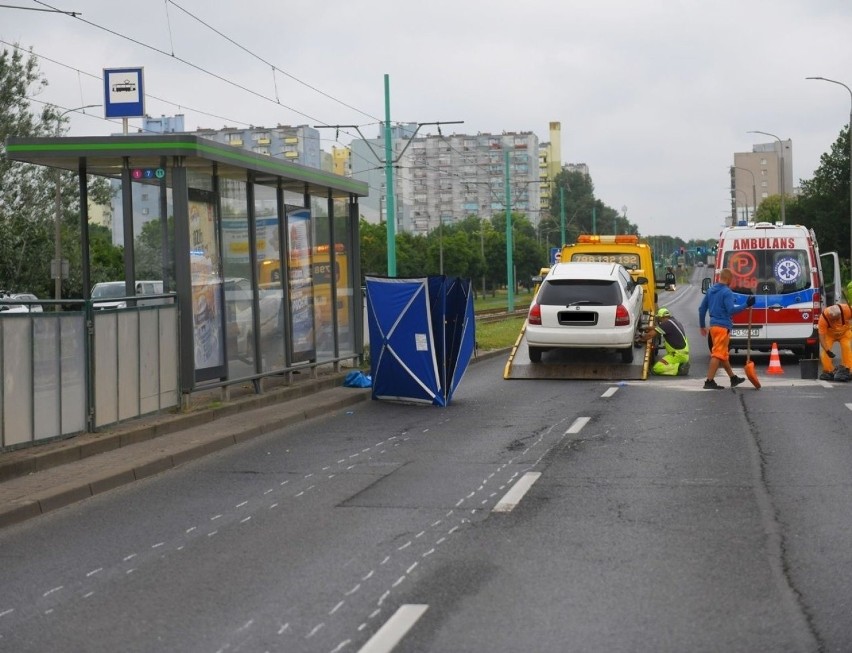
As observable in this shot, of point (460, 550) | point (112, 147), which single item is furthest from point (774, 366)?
point (460, 550)

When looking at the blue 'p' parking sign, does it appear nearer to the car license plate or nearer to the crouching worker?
the crouching worker

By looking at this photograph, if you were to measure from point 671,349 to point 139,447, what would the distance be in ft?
38.3

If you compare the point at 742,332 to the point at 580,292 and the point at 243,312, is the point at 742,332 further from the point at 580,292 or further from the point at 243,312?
the point at 243,312

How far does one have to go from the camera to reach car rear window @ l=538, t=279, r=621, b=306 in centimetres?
2139

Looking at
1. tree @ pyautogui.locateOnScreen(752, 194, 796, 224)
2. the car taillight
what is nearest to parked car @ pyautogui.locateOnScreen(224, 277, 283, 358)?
the car taillight

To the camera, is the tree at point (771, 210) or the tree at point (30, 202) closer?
the tree at point (30, 202)

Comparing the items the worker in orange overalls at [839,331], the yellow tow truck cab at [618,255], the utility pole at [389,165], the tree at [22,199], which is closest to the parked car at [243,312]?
the worker in orange overalls at [839,331]

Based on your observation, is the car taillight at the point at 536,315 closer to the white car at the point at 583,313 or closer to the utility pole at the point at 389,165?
the white car at the point at 583,313

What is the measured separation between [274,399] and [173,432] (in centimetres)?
331

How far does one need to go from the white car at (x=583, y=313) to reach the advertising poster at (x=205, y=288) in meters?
7.17

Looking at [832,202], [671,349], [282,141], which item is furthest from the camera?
[282,141]

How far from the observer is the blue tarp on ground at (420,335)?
17.2 meters

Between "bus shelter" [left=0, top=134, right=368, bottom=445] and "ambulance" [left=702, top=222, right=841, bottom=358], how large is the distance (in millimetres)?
8501

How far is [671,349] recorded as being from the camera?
71.5 feet
